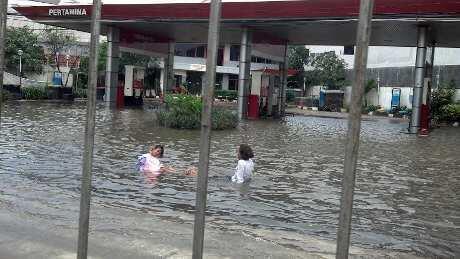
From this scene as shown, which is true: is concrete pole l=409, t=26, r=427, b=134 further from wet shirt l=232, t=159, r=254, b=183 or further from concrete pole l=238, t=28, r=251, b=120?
wet shirt l=232, t=159, r=254, b=183

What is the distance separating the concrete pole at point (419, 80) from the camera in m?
25.0

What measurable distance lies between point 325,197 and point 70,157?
20.0 ft

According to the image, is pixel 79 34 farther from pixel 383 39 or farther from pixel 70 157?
→ pixel 70 157

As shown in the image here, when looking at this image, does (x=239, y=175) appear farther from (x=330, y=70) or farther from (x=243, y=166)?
(x=330, y=70)

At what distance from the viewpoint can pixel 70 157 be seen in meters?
12.9

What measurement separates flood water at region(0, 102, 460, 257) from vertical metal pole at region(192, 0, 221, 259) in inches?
125

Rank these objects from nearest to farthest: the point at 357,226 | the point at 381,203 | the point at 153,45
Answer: the point at 357,226
the point at 381,203
the point at 153,45

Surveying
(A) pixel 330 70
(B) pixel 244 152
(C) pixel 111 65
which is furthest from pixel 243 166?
(A) pixel 330 70

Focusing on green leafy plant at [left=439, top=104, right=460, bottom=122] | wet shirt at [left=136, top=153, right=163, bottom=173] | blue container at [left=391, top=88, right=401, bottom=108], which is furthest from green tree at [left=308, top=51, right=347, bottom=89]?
wet shirt at [left=136, top=153, right=163, bottom=173]

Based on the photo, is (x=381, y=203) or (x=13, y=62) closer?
(x=381, y=203)

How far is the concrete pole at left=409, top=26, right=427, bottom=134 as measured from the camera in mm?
24984

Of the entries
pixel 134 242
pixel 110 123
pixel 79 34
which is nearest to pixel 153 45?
pixel 110 123

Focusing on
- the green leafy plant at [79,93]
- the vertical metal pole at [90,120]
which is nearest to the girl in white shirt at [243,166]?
the vertical metal pole at [90,120]

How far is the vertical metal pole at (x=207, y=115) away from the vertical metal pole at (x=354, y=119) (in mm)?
813
